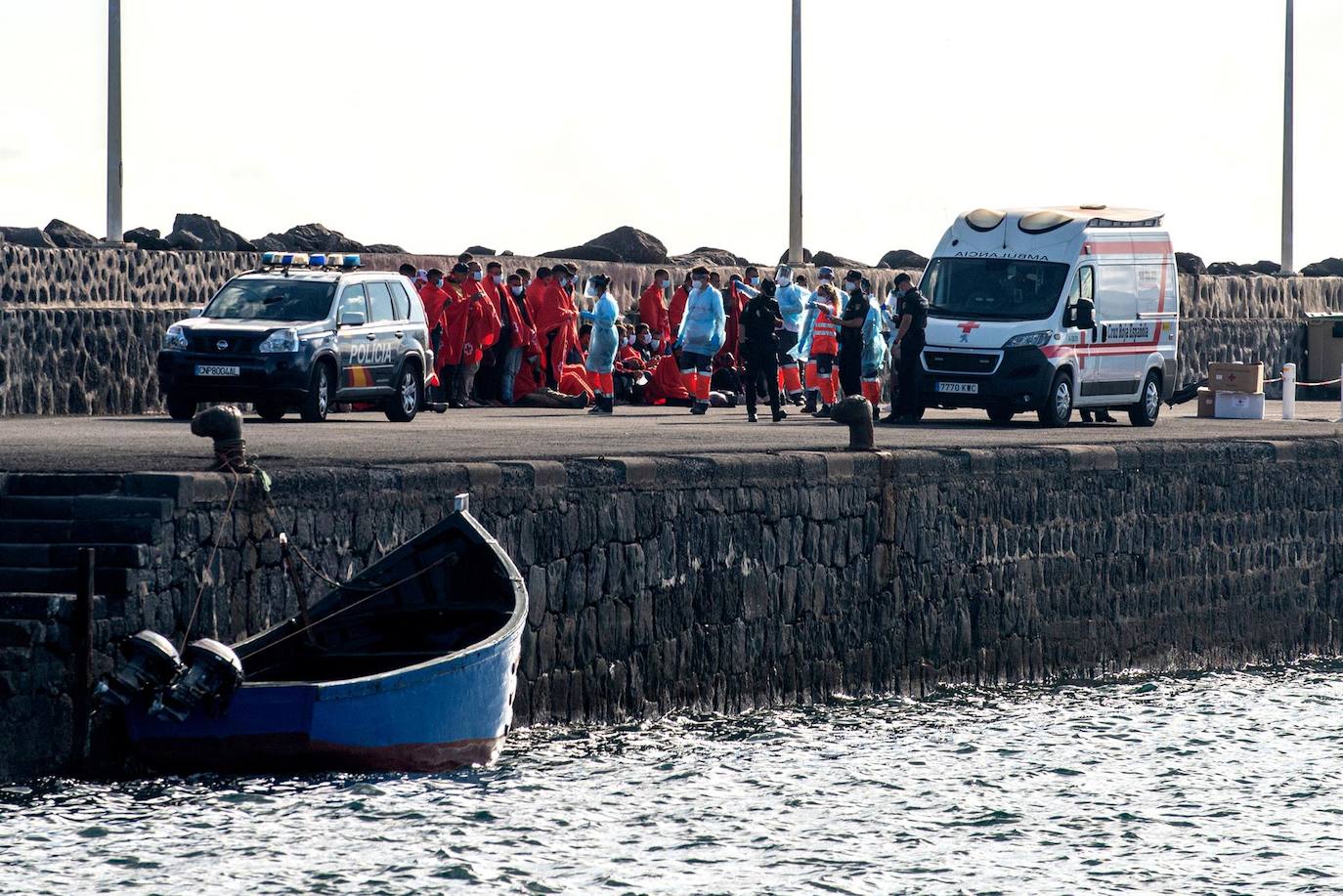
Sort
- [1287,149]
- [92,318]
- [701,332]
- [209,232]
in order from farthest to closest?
[1287,149] < [209,232] < [701,332] < [92,318]

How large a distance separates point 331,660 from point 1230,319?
33755 millimetres

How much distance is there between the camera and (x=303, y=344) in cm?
2478

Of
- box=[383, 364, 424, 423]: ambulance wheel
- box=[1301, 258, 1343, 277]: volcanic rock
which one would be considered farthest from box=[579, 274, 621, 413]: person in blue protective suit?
box=[1301, 258, 1343, 277]: volcanic rock

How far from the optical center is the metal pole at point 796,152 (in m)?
39.2

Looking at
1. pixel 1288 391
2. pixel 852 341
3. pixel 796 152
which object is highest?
pixel 796 152

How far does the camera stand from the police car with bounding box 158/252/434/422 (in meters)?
24.6

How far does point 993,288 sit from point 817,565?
8.48 meters

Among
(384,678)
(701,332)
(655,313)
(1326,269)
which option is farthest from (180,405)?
(1326,269)

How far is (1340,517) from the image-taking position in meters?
25.5

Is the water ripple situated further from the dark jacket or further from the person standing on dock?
the person standing on dock

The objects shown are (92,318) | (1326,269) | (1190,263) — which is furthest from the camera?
(1326,269)

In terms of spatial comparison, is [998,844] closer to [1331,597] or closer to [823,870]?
[823,870]

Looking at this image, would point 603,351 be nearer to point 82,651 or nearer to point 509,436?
point 509,436

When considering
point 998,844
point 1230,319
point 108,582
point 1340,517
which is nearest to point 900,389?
point 1340,517
